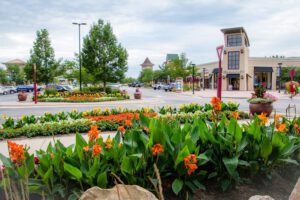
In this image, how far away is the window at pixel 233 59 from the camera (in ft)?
168

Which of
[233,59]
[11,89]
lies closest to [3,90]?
[11,89]

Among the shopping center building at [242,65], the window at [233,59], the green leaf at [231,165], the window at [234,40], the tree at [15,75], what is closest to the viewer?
the green leaf at [231,165]

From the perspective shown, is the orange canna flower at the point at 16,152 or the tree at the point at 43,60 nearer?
the orange canna flower at the point at 16,152

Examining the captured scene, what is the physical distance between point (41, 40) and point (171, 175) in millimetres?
33397

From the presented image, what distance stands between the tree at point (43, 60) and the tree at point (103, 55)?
4.73 metres

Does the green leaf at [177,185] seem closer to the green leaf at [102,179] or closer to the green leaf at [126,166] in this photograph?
the green leaf at [126,166]

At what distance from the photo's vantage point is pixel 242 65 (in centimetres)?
5075

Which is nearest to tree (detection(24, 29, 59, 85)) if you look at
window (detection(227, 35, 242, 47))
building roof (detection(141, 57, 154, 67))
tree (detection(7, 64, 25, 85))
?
window (detection(227, 35, 242, 47))

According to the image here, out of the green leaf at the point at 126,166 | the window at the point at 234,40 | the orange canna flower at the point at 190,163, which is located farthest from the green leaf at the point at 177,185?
the window at the point at 234,40

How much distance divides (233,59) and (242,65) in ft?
7.39

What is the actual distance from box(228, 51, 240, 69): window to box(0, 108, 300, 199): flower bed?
167 ft

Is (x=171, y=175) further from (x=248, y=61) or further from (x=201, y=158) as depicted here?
(x=248, y=61)

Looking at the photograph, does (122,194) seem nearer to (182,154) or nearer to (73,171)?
(73,171)

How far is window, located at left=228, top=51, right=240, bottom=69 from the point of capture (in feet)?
168
